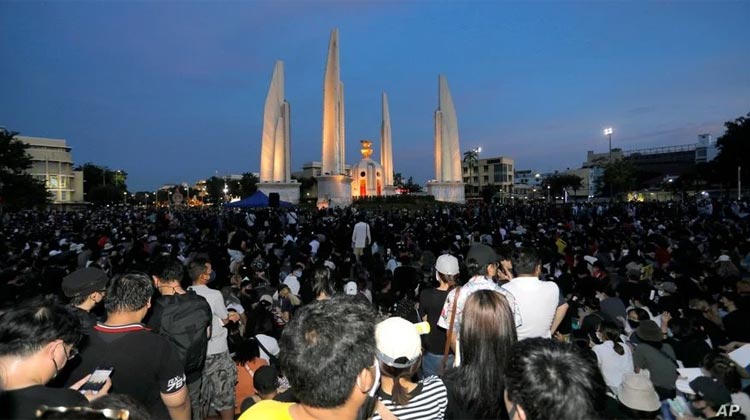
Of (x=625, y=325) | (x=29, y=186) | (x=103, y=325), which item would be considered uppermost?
(x=29, y=186)

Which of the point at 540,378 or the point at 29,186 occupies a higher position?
the point at 29,186

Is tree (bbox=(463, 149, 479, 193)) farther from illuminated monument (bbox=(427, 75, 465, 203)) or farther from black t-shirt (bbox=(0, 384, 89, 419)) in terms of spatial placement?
black t-shirt (bbox=(0, 384, 89, 419))

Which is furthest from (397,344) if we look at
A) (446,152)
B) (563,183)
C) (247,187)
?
(563,183)

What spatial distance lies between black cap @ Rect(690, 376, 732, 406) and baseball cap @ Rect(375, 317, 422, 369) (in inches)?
91.0

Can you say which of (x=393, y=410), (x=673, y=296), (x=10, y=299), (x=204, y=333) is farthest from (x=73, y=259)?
(x=673, y=296)

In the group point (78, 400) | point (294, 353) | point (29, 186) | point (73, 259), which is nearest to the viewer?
point (294, 353)

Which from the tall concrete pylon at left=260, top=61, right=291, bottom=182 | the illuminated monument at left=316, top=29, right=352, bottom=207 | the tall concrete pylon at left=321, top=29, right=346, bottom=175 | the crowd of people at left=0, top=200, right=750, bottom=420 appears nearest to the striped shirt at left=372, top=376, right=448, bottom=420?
the crowd of people at left=0, top=200, right=750, bottom=420

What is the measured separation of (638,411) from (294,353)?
261 cm

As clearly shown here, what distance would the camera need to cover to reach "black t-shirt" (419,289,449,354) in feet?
13.1

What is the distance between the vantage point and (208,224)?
61.8 ft

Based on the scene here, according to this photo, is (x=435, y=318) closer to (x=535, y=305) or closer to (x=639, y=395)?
(x=535, y=305)

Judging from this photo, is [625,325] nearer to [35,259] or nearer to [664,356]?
[664,356]

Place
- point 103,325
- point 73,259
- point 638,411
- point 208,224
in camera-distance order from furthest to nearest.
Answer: point 208,224 < point 73,259 < point 638,411 < point 103,325

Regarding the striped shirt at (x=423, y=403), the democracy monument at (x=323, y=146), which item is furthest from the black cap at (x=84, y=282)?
the democracy monument at (x=323, y=146)
